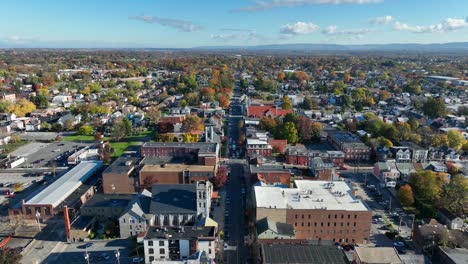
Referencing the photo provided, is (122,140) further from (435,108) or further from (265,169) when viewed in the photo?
(435,108)

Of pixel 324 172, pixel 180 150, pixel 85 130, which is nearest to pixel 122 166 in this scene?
pixel 180 150

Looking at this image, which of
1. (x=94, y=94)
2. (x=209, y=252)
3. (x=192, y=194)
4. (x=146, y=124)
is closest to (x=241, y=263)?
(x=209, y=252)

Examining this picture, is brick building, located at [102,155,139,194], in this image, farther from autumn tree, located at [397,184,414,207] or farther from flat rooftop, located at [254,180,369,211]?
autumn tree, located at [397,184,414,207]

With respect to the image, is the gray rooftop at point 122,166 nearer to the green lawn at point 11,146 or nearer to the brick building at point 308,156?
the brick building at point 308,156

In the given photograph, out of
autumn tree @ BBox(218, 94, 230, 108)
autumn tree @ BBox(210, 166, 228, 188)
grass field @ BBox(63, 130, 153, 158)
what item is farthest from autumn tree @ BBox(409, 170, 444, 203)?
autumn tree @ BBox(218, 94, 230, 108)

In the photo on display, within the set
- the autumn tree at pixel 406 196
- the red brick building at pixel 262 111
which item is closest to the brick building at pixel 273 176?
the autumn tree at pixel 406 196

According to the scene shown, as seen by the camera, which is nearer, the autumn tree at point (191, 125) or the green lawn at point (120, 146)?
the green lawn at point (120, 146)
